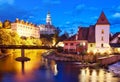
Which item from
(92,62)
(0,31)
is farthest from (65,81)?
(0,31)

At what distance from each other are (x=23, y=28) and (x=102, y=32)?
78.1 m

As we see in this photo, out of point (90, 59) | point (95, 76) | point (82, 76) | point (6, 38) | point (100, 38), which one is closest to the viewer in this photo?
point (95, 76)

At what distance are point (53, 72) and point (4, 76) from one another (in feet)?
26.9

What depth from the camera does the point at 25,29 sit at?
143m

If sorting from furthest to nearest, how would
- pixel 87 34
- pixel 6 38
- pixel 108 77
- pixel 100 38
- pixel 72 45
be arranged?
pixel 6 38 → pixel 72 45 → pixel 87 34 → pixel 100 38 → pixel 108 77

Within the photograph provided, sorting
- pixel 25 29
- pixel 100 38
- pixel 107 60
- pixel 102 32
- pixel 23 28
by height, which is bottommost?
pixel 107 60

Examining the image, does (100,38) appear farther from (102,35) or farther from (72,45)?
(72,45)

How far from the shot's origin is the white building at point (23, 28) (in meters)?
130

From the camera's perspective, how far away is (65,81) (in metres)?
39.2

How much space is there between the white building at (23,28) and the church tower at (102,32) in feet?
225

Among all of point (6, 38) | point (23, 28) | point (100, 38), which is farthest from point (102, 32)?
point (23, 28)

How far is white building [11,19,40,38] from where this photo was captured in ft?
426

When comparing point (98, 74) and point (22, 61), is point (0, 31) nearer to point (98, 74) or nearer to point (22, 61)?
point (22, 61)

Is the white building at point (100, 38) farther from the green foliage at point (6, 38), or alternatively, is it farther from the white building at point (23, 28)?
the white building at point (23, 28)
